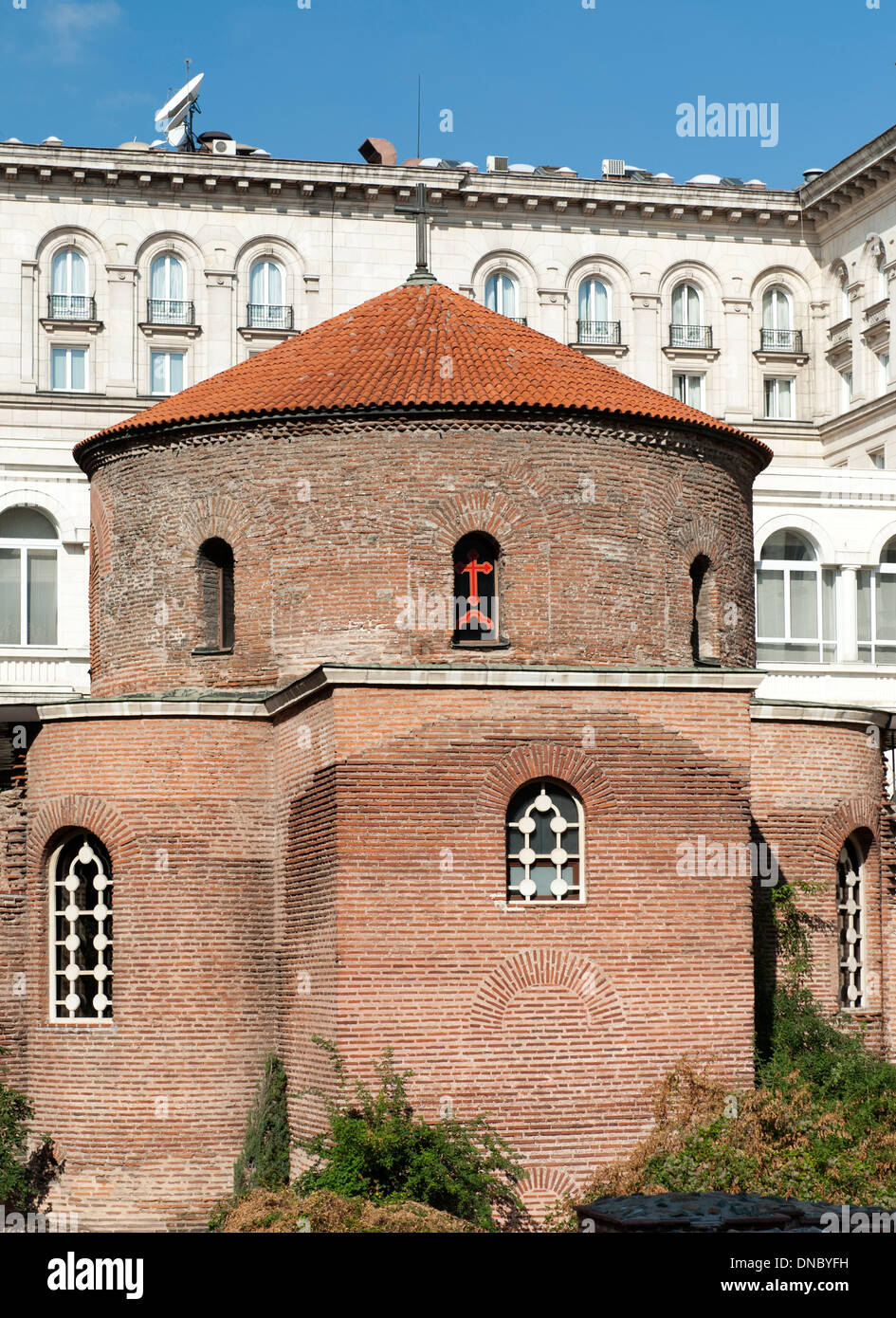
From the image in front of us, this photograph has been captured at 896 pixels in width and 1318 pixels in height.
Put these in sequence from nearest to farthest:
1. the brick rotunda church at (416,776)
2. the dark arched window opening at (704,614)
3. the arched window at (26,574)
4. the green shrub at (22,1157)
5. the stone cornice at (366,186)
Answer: the brick rotunda church at (416,776)
the green shrub at (22,1157)
the dark arched window opening at (704,614)
the arched window at (26,574)
the stone cornice at (366,186)

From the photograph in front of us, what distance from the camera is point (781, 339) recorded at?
220 ft

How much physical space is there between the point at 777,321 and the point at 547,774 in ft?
154

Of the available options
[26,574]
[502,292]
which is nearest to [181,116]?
[502,292]

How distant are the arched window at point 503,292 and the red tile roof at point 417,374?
35321 mm

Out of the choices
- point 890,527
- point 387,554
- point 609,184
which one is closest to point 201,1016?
point 387,554

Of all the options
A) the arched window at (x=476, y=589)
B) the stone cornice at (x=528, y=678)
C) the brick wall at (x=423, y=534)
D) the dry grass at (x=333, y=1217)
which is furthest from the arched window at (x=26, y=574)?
the dry grass at (x=333, y=1217)

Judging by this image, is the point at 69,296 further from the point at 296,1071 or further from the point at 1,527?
the point at 296,1071

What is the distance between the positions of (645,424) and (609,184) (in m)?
39.6

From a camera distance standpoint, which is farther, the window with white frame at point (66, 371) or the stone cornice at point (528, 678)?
the window with white frame at point (66, 371)

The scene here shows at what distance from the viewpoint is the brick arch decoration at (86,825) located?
25.2 metres

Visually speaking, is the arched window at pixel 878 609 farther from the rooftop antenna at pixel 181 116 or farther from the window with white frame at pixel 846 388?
the rooftop antenna at pixel 181 116

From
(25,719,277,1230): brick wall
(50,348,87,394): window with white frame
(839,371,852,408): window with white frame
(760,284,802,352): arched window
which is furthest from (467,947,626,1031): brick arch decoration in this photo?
(760,284,802,352): arched window

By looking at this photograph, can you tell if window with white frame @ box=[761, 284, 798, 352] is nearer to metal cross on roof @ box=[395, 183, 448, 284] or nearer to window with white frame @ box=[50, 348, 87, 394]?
window with white frame @ box=[50, 348, 87, 394]

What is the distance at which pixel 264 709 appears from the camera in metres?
25.8
